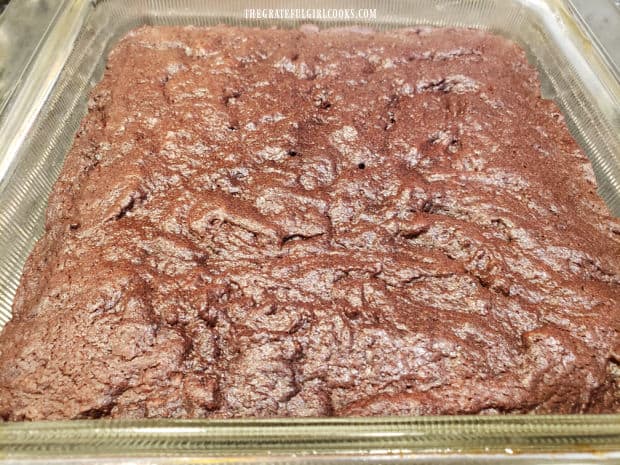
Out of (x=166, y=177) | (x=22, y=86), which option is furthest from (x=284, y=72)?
(x=22, y=86)

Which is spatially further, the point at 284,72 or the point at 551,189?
the point at 284,72

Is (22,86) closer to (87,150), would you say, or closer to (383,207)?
(87,150)

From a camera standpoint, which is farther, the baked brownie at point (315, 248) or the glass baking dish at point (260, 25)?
the baked brownie at point (315, 248)

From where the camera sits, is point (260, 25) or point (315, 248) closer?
point (315, 248)

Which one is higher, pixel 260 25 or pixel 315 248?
pixel 260 25
